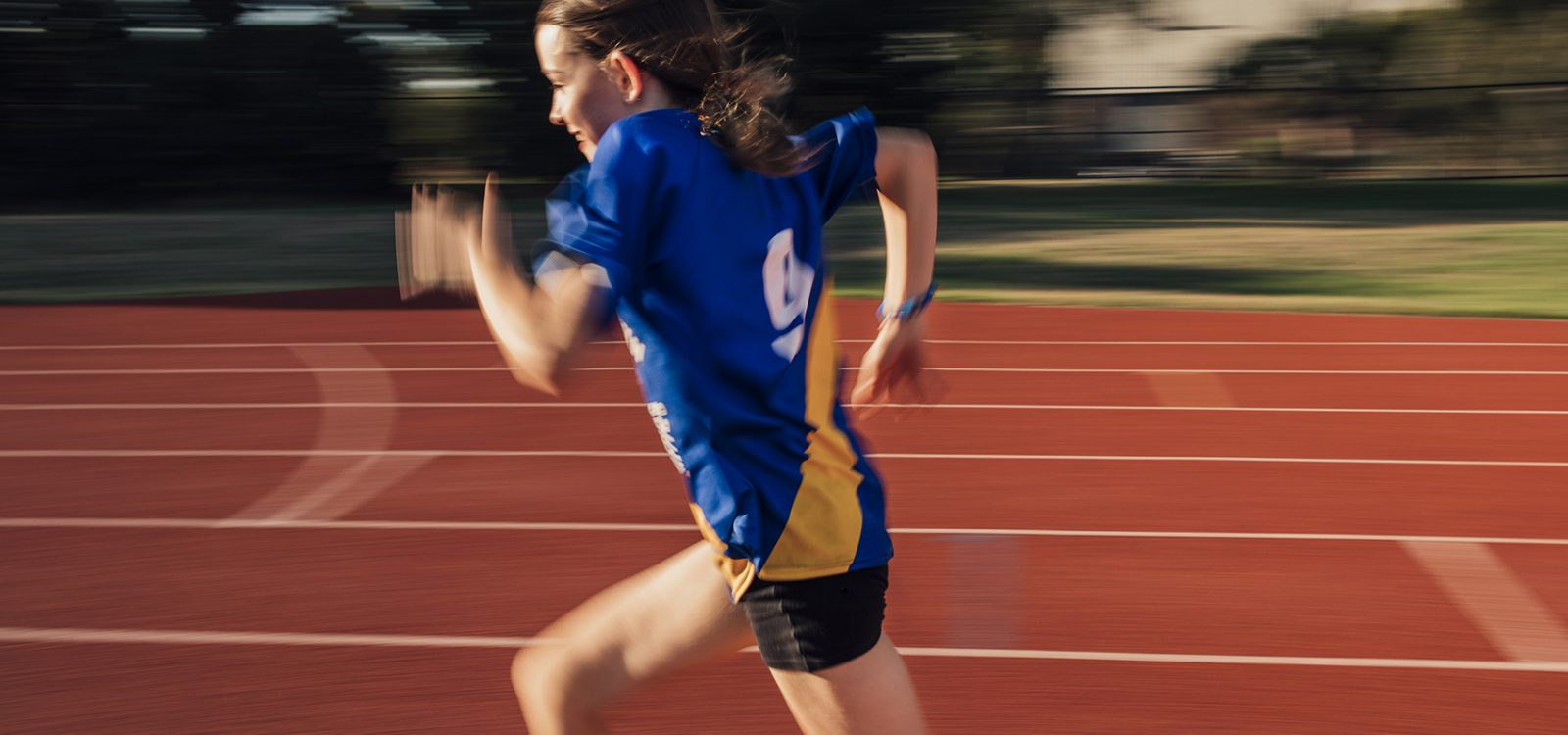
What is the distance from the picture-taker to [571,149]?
18.9 metres

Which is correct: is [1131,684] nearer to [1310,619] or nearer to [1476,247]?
[1310,619]

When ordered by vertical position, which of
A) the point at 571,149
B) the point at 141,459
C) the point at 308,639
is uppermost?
the point at 308,639

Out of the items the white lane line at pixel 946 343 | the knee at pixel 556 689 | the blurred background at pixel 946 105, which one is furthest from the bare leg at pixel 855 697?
the blurred background at pixel 946 105

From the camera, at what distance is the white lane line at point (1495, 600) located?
12.6ft

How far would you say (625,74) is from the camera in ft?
5.64

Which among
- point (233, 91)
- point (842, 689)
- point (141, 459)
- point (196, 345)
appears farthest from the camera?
point (233, 91)

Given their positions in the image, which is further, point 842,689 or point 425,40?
point 425,40

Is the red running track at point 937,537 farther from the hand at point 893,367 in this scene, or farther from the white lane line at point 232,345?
the white lane line at point 232,345

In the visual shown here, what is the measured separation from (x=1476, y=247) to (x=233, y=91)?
13.7m

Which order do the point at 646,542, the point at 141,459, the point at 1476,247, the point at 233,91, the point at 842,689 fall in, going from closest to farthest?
the point at 842,689
the point at 646,542
the point at 141,459
the point at 1476,247
the point at 233,91

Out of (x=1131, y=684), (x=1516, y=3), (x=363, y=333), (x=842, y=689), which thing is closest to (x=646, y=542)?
(x=1131, y=684)

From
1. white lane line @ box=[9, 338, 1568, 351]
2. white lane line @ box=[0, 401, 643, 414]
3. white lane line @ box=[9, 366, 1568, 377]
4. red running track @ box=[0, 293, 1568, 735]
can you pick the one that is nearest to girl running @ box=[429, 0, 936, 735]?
red running track @ box=[0, 293, 1568, 735]

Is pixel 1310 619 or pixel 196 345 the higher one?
pixel 1310 619

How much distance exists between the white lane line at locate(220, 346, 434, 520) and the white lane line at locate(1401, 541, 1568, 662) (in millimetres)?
3530
